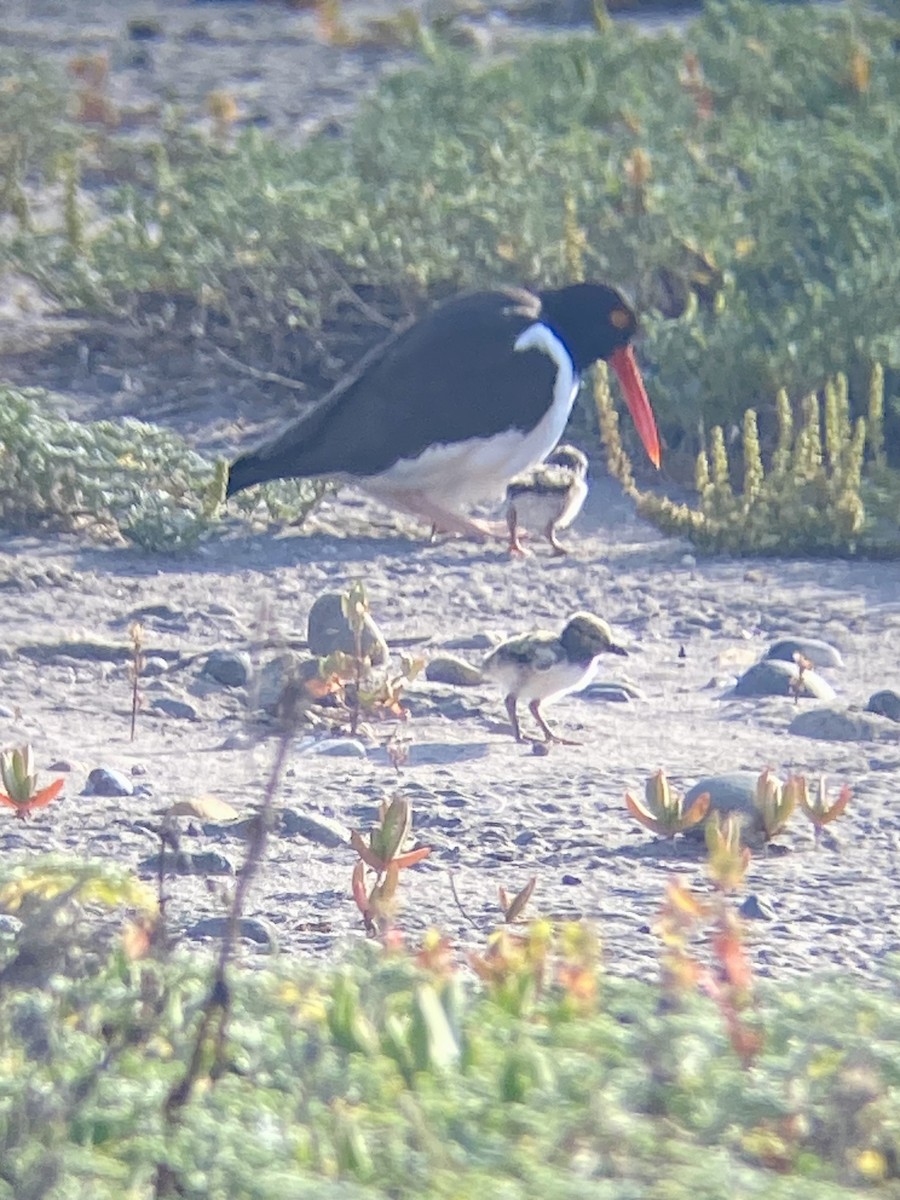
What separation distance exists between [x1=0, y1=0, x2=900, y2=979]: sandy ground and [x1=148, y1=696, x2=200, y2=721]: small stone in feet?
0.13

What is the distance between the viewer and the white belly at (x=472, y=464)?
25.6 ft

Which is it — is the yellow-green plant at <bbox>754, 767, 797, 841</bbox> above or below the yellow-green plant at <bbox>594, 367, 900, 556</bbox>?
below

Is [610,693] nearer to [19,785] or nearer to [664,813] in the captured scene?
[664,813]

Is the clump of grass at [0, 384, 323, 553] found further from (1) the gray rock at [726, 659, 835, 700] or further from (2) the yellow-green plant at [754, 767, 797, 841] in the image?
(2) the yellow-green plant at [754, 767, 797, 841]

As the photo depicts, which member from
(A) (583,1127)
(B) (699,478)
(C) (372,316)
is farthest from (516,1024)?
(C) (372,316)

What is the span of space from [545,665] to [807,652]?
104cm

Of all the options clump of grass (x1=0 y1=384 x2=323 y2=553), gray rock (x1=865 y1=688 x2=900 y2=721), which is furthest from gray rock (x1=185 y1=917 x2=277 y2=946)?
clump of grass (x1=0 y1=384 x2=323 y2=553)

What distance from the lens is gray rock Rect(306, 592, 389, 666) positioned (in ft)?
21.0

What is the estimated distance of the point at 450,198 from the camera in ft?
32.5

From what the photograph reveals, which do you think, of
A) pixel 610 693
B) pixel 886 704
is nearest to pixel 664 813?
pixel 886 704

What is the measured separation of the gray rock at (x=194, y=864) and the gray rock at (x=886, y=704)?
204cm

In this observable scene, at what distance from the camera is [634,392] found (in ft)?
28.5

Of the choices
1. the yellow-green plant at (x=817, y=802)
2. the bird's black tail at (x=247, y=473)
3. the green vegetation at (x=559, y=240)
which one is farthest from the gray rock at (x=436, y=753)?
the green vegetation at (x=559, y=240)

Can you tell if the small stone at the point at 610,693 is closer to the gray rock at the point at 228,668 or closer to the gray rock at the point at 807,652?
the gray rock at the point at 807,652
